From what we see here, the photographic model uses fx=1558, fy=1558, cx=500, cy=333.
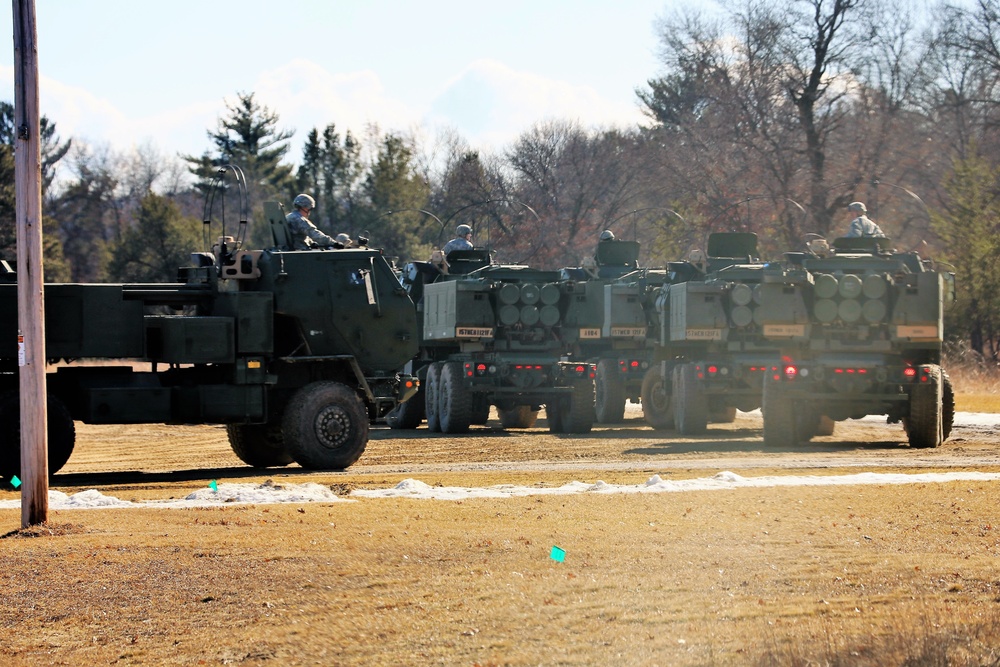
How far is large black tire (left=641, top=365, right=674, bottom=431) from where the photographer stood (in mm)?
29188

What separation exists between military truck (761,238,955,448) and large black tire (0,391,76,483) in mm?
10898

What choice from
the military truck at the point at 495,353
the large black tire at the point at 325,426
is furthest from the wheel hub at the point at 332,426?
the military truck at the point at 495,353

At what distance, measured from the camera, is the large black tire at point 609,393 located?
1198 inches

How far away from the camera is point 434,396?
95.6 ft

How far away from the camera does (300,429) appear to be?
19.1m

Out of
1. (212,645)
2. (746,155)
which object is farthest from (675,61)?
(212,645)

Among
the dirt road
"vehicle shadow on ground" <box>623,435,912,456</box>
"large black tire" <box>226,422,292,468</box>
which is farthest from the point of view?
"vehicle shadow on ground" <box>623,435,912,456</box>

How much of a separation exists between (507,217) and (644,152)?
760 cm

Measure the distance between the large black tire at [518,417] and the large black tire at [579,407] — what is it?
2.74 metres

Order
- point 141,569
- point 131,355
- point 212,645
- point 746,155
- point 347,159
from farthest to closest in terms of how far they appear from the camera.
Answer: point 347,159 → point 746,155 → point 131,355 → point 141,569 → point 212,645

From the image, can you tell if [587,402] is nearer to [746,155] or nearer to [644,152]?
[746,155]

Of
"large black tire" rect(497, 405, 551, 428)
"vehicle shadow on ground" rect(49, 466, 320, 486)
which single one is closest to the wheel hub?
"vehicle shadow on ground" rect(49, 466, 320, 486)

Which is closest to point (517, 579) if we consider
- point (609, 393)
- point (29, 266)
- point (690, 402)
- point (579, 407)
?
point (29, 266)

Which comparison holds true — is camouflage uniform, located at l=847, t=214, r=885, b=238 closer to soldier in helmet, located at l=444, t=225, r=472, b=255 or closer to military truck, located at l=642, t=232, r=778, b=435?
military truck, located at l=642, t=232, r=778, b=435
